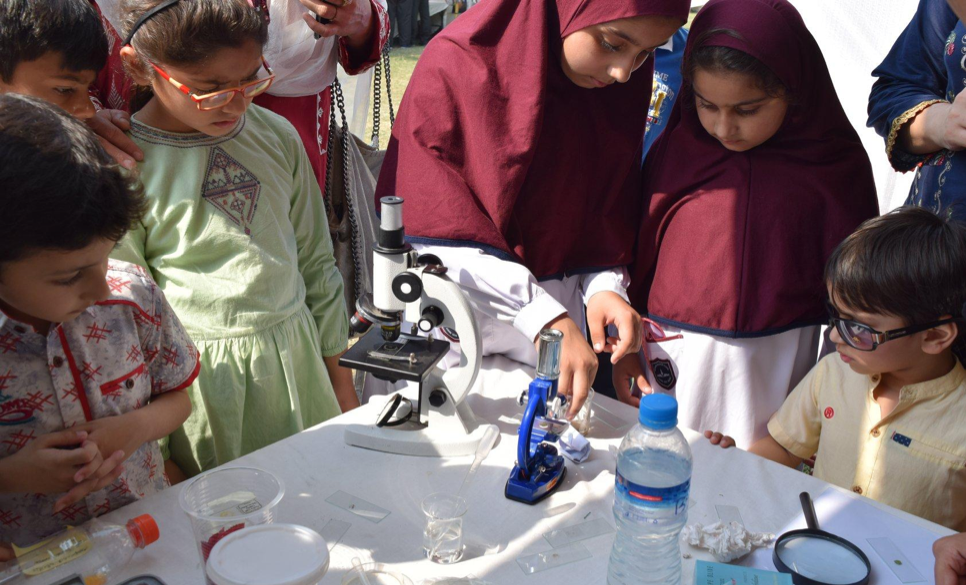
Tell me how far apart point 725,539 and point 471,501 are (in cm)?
Answer: 46

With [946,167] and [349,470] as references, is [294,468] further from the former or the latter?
[946,167]

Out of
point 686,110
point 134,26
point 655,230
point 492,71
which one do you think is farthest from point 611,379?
point 134,26

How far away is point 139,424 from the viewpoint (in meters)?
1.48

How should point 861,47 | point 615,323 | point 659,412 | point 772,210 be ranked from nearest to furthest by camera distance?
point 659,412 → point 615,323 → point 772,210 → point 861,47

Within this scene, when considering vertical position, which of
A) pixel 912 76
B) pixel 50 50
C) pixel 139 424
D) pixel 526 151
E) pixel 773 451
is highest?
pixel 50 50

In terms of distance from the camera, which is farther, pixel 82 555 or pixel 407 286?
pixel 407 286

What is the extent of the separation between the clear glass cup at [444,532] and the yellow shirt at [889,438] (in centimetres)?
98

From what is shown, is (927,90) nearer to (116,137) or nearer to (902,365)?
(902,365)

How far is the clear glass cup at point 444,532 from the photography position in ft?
4.38

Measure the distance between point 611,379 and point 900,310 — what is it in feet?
2.77

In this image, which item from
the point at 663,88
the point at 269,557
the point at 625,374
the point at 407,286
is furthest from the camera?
the point at 663,88

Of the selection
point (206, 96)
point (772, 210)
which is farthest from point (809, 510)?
point (206, 96)

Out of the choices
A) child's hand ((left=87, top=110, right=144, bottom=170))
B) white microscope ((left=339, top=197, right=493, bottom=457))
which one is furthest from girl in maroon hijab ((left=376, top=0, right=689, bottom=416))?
child's hand ((left=87, top=110, right=144, bottom=170))

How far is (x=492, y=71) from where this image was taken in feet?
6.41
